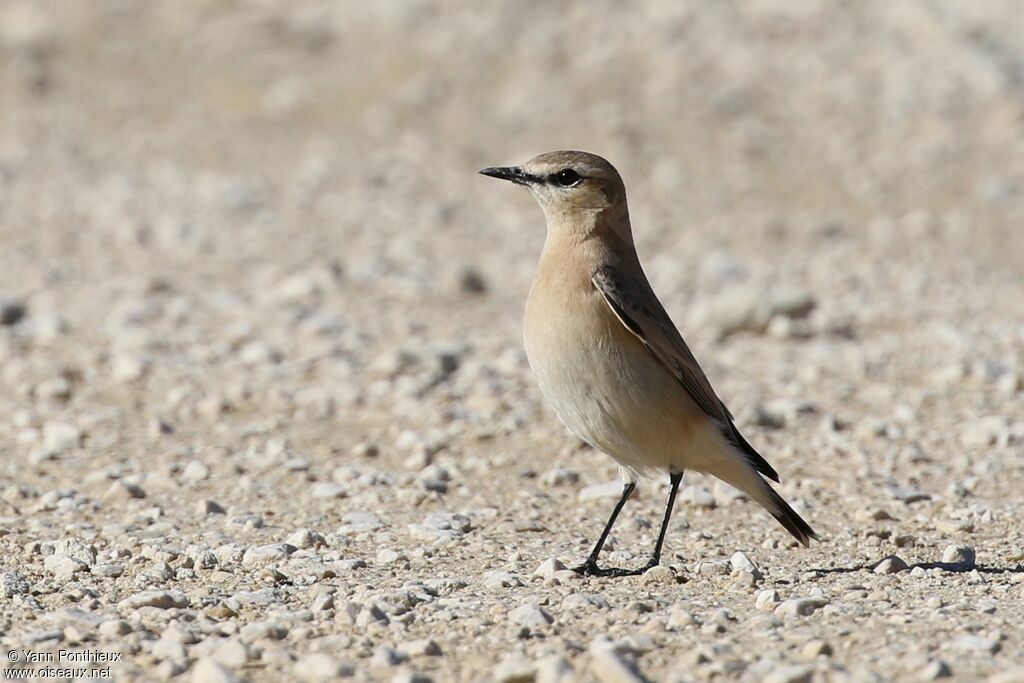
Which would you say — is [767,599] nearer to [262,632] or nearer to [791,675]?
A: [791,675]

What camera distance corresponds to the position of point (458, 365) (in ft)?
32.3

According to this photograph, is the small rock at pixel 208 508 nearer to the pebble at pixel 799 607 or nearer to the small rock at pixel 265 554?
the small rock at pixel 265 554

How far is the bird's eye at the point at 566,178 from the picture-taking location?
6.79 meters

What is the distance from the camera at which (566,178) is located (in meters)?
6.81

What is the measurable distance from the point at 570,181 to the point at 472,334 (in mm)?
4087

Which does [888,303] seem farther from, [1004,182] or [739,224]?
[1004,182]

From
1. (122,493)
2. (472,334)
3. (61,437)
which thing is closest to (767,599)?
(122,493)

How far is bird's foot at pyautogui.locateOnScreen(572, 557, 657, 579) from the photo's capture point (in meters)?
6.09

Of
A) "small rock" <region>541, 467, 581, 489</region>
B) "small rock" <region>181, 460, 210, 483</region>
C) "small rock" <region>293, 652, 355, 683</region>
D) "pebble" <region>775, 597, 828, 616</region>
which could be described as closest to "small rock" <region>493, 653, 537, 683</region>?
"small rock" <region>293, 652, 355, 683</region>

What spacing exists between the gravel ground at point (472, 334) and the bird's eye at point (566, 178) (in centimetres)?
154

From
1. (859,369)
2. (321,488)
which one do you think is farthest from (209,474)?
(859,369)

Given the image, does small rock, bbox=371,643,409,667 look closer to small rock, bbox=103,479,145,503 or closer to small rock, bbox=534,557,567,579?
small rock, bbox=534,557,567,579

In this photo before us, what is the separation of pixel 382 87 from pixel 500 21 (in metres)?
1.77

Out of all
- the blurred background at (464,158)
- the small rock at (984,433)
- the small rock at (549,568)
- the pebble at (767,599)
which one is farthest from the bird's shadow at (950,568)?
the blurred background at (464,158)
